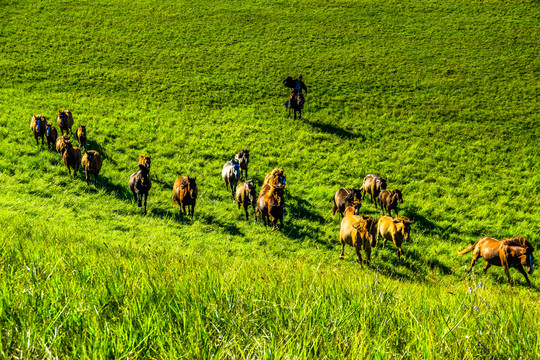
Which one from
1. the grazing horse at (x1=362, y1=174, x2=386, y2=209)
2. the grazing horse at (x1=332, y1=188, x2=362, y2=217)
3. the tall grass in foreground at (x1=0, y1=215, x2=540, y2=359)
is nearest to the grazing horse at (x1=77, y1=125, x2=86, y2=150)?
the grazing horse at (x1=332, y1=188, x2=362, y2=217)

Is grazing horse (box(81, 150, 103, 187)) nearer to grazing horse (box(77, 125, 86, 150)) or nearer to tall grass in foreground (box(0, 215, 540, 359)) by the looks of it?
grazing horse (box(77, 125, 86, 150))

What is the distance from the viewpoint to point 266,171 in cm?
1794

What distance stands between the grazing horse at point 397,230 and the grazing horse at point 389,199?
2.64 m

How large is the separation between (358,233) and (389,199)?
14.3 feet

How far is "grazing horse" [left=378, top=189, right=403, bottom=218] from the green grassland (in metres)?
0.56

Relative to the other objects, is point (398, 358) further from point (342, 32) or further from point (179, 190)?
point (342, 32)

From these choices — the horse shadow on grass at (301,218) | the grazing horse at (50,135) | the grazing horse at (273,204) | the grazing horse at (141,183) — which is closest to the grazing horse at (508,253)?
→ the horse shadow on grass at (301,218)

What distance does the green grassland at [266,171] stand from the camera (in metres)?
1.84

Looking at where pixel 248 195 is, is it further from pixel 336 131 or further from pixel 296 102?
pixel 296 102

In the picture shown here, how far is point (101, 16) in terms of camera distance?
Result: 142ft

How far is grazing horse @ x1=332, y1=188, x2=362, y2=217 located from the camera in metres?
12.6

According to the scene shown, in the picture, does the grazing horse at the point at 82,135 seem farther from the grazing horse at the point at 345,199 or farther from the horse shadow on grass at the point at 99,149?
the grazing horse at the point at 345,199

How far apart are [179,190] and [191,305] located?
10.9 meters

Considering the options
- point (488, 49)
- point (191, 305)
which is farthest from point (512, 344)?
point (488, 49)
